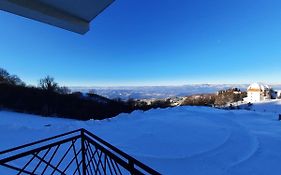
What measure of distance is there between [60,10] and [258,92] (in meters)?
39.6

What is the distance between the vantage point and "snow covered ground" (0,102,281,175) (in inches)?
220

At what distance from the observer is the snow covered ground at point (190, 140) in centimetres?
559

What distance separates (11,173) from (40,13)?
3697 millimetres

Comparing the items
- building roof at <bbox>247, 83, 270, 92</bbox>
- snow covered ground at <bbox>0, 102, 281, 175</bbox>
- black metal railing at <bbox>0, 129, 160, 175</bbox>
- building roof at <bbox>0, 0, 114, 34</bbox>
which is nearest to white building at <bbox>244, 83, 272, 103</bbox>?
building roof at <bbox>247, 83, 270, 92</bbox>

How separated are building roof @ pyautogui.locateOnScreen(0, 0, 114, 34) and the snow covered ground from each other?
4.06m

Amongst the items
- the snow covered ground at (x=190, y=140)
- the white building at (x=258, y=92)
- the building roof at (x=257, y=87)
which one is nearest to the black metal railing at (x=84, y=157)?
the snow covered ground at (x=190, y=140)

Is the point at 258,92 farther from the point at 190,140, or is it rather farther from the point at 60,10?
the point at 60,10

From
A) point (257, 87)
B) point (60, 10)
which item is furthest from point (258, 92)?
point (60, 10)

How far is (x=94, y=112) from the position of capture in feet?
52.2

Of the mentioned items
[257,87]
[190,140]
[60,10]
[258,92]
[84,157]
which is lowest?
[190,140]

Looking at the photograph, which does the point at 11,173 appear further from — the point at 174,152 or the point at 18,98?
the point at 18,98

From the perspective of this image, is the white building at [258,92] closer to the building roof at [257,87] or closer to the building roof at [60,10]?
→ the building roof at [257,87]

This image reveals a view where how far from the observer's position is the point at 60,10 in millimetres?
2113

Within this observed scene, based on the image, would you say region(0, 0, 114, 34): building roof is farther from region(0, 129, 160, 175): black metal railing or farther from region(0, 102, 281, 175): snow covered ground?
region(0, 102, 281, 175): snow covered ground
